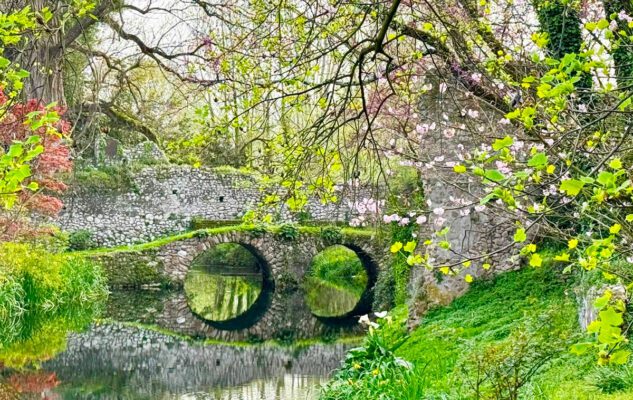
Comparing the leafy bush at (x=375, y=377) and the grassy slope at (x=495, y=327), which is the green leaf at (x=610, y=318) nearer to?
the grassy slope at (x=495, y=327)

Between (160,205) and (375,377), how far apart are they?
19099mm

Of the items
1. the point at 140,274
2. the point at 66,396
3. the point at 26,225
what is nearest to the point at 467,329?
the point at 66,396

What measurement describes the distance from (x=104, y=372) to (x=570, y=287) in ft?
23.4

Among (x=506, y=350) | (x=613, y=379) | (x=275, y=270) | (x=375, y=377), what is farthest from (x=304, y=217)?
(x=613, y=379)

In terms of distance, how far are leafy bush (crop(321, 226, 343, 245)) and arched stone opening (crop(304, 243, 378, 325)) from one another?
343mm

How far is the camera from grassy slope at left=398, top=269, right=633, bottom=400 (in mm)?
6094

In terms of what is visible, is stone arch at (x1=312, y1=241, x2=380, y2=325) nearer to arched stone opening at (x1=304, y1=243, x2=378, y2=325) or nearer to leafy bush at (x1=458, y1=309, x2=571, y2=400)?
arched stone opening at (x1=304, y1=243, x2=378, y2=325)

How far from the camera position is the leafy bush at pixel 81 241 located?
23891 millimetres

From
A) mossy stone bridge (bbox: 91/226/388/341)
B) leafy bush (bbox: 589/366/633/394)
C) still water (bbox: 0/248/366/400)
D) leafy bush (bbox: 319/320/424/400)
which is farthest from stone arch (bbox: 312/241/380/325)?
leafy bush (bbox: 589/366/633/394)

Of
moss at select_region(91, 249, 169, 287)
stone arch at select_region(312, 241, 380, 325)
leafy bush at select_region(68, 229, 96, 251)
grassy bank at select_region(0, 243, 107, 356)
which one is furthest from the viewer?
leafy bush at select_region(68, 229, 96, 251)

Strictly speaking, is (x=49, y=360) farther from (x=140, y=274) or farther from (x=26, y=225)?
(x=140, y=274)

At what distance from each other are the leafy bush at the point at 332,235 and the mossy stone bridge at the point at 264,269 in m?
0.03

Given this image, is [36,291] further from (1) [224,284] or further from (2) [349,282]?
(2) [349,282]

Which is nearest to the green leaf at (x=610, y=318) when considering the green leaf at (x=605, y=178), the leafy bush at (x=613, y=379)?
the green leaf at (x=605, y=178)
